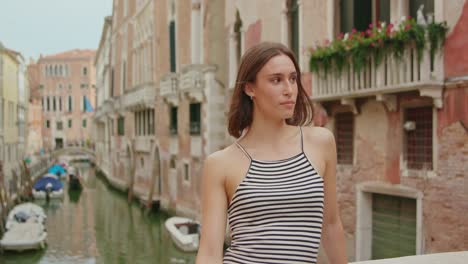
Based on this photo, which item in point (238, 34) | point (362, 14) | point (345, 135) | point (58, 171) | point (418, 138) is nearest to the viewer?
point (418, 138)

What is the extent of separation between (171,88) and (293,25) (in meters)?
7.77

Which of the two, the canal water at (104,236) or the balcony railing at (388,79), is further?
the canal water at (104,236)

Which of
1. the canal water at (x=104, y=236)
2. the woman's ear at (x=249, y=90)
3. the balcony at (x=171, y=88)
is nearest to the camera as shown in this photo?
the woman's ear at (x=249, y=90)

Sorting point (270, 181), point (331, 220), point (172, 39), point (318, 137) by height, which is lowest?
point (331, 220)

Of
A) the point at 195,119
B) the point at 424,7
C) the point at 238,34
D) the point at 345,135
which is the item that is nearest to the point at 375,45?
the point at 424,7

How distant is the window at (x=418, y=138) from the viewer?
6.13 m

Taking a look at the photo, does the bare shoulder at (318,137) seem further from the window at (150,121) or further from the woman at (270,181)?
the window at (150,121)

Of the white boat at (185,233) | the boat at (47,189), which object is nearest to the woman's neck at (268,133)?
the white boat at (185,233)

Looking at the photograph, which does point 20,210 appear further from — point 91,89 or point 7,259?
point 91,89

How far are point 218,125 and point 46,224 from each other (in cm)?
755

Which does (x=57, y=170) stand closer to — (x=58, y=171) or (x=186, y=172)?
(x=58, y=171)

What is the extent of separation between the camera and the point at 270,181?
56.6 inches

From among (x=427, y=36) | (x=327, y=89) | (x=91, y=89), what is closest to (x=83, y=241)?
(x=327, y=89)

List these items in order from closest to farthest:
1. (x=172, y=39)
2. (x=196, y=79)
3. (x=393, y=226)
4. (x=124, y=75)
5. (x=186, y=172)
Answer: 1. (x=393, y=226)
2. (x=196, y=79)
3. (x=186, y=172)
4. (x=172, y=39)
5. (x=124, y=75)
